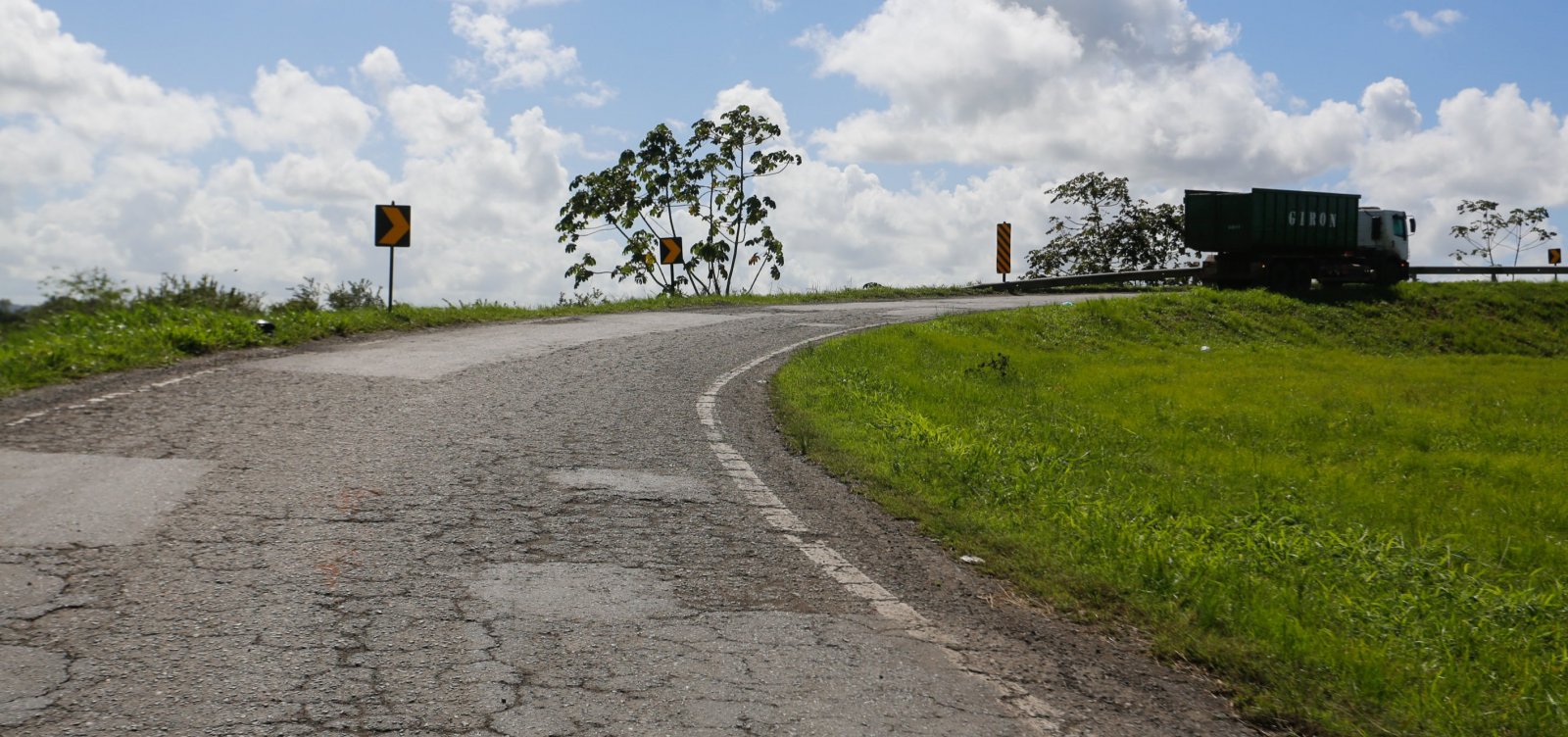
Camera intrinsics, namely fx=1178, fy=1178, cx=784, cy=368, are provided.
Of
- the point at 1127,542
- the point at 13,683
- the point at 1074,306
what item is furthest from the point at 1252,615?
the point at 1074,306

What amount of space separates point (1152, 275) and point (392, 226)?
21301 millimetres

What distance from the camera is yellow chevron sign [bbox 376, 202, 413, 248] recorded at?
18.8 metres

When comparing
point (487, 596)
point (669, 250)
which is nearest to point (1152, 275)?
point (669, 250)

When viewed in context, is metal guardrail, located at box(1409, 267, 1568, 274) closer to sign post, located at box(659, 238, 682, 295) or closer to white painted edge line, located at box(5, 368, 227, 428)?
sign post, located at box(659, 238, 682, 295)

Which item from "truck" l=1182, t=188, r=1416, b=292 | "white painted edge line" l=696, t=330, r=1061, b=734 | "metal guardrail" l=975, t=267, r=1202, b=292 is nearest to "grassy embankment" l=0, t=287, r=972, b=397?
"white painted edge line" l=696, t=330, r=1061, b=734

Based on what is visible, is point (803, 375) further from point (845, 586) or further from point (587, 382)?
point (845, 586)

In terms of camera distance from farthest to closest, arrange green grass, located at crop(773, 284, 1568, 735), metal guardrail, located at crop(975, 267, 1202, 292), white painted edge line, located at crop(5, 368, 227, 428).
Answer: metal guardrail, located at crop(975, 267, 1202, 292) < white painted edge line, located at crop(5, 368, 227, 428) < green grass, located at crop(773, 284, 1568, 735)

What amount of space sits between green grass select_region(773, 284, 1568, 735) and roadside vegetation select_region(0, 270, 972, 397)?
6.40 m

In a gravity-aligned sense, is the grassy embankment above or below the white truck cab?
below

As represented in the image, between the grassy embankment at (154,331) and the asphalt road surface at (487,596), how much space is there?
2.70 m

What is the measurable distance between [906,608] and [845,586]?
358 mm

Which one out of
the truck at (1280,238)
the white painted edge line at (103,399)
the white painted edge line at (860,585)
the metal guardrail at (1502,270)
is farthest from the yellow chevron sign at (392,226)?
the metal guardrail at (1502,270)

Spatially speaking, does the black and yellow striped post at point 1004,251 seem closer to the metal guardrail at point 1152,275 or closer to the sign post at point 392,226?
the metal guardrail at point 1152,275

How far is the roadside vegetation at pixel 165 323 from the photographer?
11516mm
